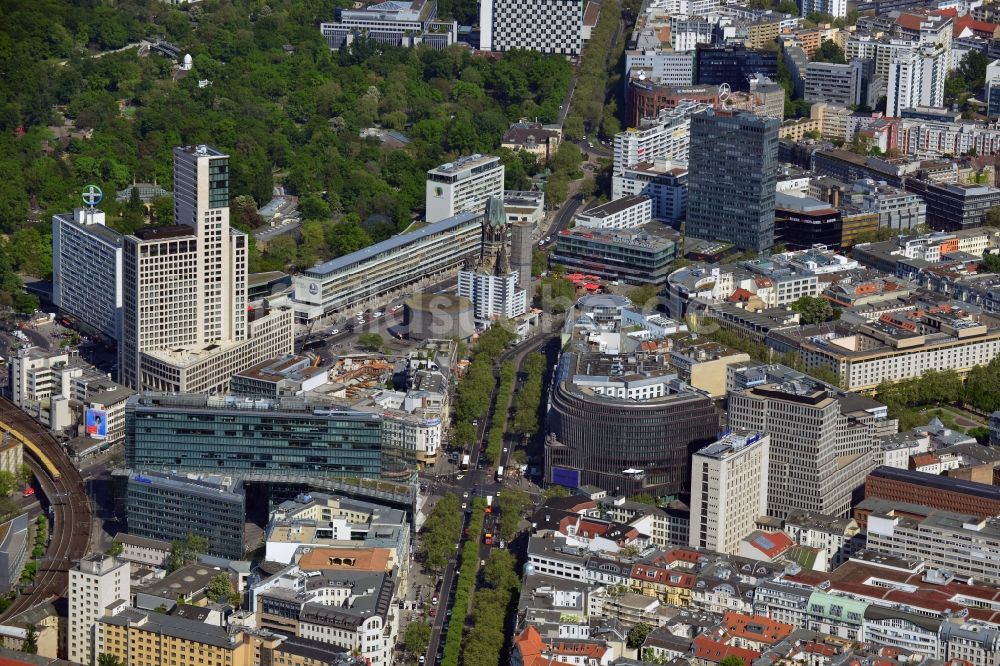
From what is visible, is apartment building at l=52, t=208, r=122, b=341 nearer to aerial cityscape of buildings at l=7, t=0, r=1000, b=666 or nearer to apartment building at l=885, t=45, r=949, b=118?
aerial cityscape of buildings at l=7, t=0, r=1000, b=666

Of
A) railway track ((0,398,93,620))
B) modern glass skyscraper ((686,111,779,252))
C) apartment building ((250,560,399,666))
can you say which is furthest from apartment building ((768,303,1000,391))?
railway track ((0,398,93,620))

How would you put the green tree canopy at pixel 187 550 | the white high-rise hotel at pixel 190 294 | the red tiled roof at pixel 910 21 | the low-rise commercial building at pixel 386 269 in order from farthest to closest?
the red tiled roof at pixel 910 21
the low-rise commercial building at pixel 386 269
the white high-rise hotel at pixel 190 294
the green tree canopy at pixel 187 550

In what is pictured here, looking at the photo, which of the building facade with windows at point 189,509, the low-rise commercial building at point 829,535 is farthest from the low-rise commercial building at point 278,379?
the low-rise commercial building at point 829,535

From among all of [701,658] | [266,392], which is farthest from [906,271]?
[701,658]

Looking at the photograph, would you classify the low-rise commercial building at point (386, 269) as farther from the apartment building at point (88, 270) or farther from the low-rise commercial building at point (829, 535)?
the low-rise commercial building at point (829, 535)

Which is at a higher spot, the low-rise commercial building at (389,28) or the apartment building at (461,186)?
the low-rise commercial building at (389,28)

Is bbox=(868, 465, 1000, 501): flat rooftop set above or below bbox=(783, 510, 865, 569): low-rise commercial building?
above

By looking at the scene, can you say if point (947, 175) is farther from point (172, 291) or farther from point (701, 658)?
point (701, 658)
